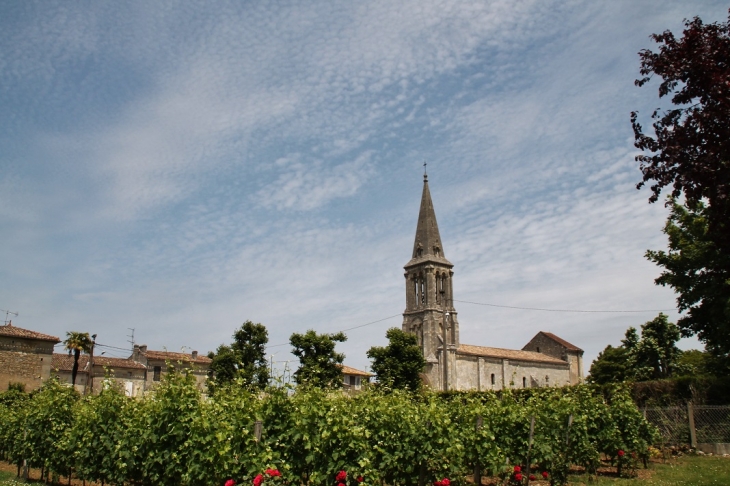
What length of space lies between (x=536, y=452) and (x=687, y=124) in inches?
331

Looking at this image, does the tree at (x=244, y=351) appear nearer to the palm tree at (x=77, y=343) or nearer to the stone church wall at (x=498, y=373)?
the palm tree at (x=77, y=343)

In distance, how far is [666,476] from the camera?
1484 cm

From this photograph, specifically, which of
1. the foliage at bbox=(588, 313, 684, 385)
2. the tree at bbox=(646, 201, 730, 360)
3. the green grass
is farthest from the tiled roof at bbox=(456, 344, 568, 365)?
the green grass

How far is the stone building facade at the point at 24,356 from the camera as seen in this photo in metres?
41.8

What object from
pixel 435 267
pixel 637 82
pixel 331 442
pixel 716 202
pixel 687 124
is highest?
pixel 435 267

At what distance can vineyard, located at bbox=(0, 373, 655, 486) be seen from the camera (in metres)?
9.65

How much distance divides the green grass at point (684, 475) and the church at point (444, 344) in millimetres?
42584

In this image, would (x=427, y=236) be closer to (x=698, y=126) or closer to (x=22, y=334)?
(x=22, y=334)

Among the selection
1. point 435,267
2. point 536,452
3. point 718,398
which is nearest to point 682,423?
point 718,398

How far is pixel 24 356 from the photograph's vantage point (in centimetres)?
4306

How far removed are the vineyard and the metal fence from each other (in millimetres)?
6135

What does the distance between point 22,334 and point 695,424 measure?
4405 centimetres

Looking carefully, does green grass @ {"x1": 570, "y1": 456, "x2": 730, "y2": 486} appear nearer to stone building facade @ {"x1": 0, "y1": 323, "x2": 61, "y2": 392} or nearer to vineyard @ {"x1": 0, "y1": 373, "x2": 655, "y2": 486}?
vineyard @ {"x1": 0, "y1": 373, "x2": 655, "y2": 486}

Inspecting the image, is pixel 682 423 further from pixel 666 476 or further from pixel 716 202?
pixel 716 202
